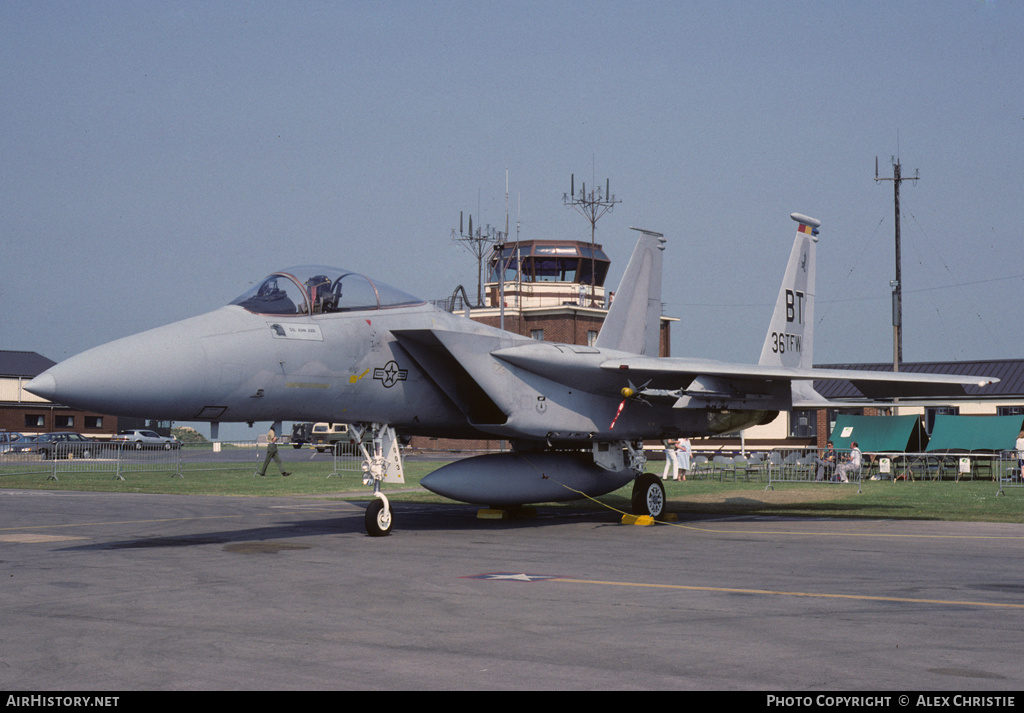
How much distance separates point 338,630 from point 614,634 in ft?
6.36

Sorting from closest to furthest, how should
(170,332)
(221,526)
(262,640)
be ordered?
(262,640) < (170,332) < (221,526)

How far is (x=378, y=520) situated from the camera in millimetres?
13523

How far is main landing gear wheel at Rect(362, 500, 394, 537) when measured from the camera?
44.3ft

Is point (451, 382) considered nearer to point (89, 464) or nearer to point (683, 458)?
point (683, 458)

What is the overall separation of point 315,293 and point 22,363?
75.8m

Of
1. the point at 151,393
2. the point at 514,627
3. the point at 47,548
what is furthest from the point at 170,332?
the point at 514,627

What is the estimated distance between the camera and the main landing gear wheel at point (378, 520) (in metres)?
13.5

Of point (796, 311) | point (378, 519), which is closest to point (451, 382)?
point (378, 519)

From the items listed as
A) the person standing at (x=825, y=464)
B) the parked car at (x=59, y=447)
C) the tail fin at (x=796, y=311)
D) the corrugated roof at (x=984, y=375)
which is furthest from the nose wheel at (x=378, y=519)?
the corrugated roof at (x=984, y=375)

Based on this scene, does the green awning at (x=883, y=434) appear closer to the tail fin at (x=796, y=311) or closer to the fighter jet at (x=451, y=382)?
the tail fin at (x=796, y=311)

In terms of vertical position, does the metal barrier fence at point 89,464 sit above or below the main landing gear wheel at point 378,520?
below

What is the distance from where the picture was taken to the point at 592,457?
56.4ft

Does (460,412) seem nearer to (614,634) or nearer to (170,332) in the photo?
(170,332)

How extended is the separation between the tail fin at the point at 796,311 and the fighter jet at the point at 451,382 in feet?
0.20
